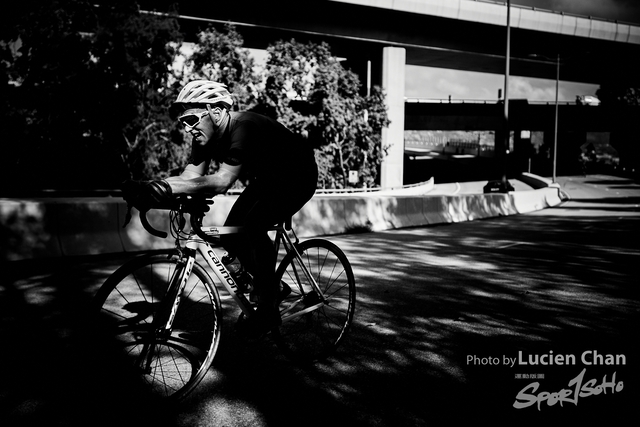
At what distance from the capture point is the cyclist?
395 centimetres

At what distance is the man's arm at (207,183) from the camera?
3.64 m

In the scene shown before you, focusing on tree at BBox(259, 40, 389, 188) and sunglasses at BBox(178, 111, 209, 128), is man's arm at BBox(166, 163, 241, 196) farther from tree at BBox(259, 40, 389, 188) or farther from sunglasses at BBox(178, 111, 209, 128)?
tree at BBox(259, 40, 389, 188)

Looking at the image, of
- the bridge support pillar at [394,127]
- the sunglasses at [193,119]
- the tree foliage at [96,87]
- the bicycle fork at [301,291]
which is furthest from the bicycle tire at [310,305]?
the bridge support pillar at [394,127]

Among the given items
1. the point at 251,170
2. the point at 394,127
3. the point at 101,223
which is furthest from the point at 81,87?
the point at 251,170

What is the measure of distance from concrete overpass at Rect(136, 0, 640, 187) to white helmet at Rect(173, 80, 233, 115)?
42.6 metres

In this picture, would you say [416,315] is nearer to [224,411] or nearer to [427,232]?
[224,411]

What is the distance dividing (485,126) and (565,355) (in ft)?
264

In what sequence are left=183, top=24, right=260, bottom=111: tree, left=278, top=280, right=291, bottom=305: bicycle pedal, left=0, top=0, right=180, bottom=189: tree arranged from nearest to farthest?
left=278, top=280, right=291, bottom=305: bicycle pedal → left=0, top=0, right=180, bottom=189: tree → left=183, top=24, right=260, bottom=111: tree

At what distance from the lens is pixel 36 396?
3943mm

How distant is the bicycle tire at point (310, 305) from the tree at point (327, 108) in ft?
143

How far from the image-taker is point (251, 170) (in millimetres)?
4199

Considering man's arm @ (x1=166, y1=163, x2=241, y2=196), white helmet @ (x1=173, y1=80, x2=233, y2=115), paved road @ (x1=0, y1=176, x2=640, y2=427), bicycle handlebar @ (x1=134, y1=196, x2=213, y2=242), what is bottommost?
paved road @ (x1=0, y1=176, x2=640, y2=427)

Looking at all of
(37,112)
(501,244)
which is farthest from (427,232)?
(37,112)

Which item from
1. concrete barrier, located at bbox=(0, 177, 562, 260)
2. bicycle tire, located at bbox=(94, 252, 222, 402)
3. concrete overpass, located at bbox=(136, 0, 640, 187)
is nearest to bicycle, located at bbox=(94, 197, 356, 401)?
bicycle tire, located at bbox=(94, 252, 222, 402)
